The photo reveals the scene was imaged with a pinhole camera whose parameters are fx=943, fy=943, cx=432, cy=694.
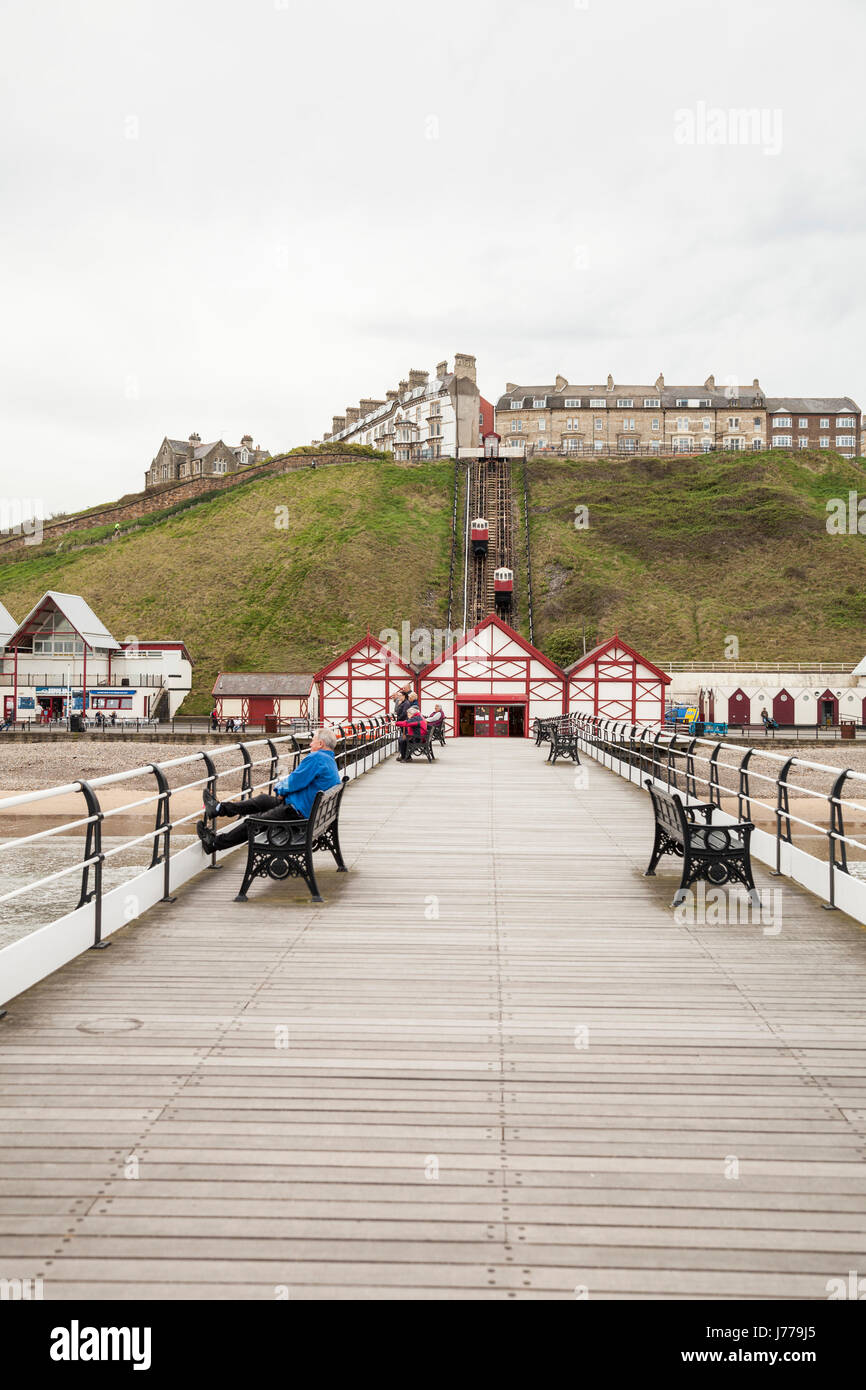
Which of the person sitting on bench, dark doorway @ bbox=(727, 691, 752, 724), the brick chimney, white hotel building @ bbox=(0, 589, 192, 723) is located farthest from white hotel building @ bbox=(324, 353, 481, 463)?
the person sitting on bench

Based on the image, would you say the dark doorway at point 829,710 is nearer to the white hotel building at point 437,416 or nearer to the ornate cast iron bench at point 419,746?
the ornate cast iron bench at point 419,746

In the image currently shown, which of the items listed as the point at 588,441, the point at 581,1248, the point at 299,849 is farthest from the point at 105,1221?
the point at 588,441

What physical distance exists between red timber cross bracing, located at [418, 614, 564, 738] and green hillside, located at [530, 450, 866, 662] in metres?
22.8

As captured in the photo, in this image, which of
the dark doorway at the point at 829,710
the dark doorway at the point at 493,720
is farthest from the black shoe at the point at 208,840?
the dark doorway at the point at 829,710

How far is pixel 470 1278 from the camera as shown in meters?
2.85

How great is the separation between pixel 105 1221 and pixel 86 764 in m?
40.4

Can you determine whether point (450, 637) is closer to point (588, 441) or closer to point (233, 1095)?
point (588, 441)

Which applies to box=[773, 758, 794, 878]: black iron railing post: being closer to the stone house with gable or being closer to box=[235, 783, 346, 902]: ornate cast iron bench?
box=[235, 783, 346, 902]: ornate cast iron bench

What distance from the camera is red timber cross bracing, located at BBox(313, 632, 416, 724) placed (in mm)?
46406

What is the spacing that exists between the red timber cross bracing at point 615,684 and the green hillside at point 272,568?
2701 cm

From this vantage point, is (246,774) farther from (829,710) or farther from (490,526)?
(490,526)

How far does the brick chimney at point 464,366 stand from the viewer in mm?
105250

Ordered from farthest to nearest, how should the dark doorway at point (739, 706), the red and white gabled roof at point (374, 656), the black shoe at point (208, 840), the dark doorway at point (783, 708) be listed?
1. the dark doorway at point (739, 706)
2. the dark doorway at point (783, 708)
3. the red and white gabled roof at point (374, 656)
4. the black shoe at point (208, 840)

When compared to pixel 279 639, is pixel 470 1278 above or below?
below
